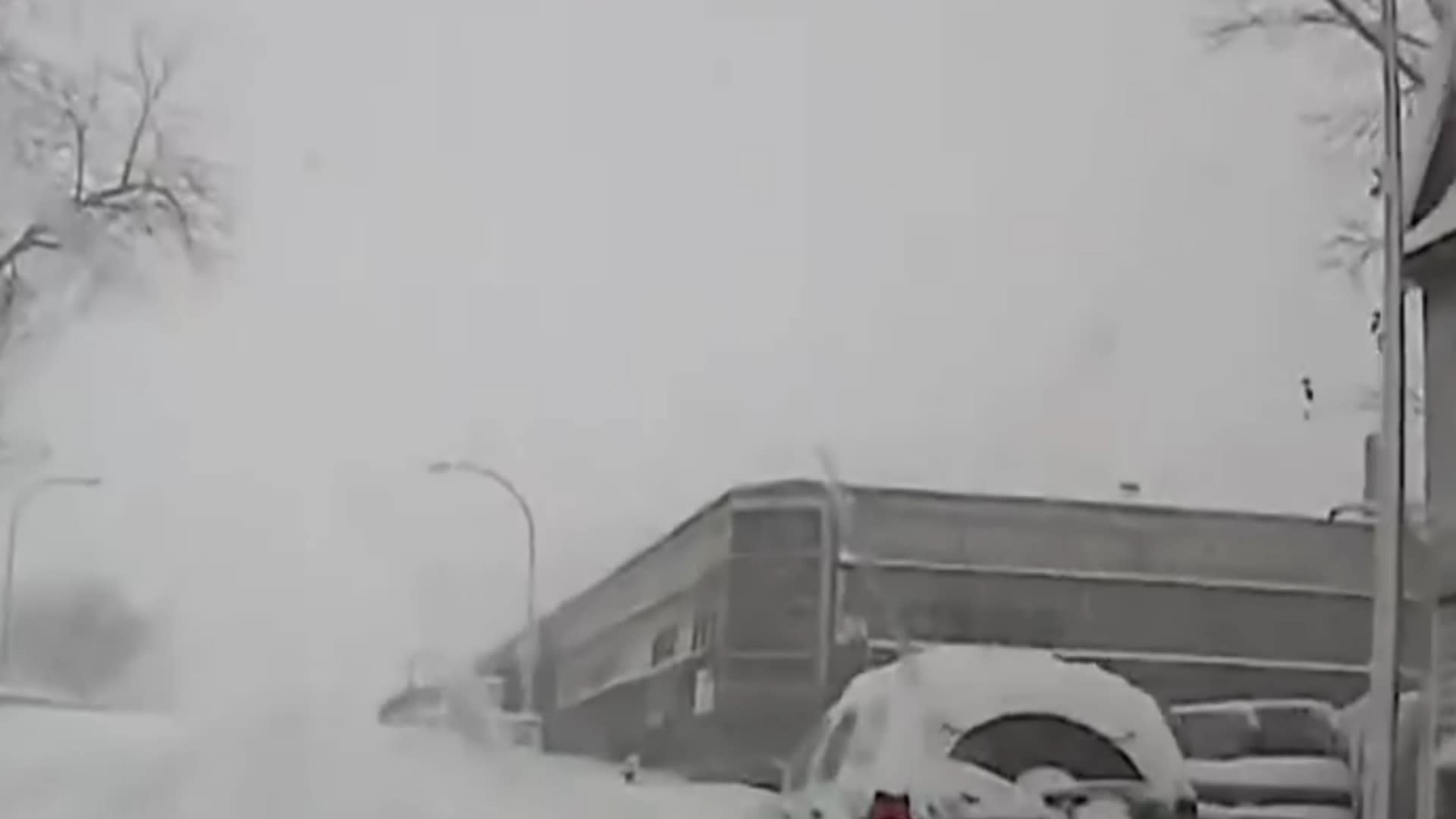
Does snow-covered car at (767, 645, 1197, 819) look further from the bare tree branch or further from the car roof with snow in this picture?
the bare tree branch

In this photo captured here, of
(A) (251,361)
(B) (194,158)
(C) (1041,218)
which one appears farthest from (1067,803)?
(B) (194,158)

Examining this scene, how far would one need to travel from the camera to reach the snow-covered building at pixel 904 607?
13.4ft

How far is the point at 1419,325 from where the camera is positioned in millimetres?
4332

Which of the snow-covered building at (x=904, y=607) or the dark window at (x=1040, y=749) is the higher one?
the snow-covered building at (x=904, y=607)

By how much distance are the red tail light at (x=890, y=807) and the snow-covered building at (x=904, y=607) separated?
18 centimetres

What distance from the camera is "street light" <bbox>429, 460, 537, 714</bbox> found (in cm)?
411

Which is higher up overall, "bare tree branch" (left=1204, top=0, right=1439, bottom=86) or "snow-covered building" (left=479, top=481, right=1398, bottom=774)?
"bare tree branch" (left=1204, top=0, right=1439, bottom=86)

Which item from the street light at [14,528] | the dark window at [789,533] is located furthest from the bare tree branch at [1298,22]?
the street light at [14,528]

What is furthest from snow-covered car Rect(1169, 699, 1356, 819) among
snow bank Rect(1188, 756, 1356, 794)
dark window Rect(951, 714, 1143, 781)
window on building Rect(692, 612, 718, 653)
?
window on building Rect(692, 612, 718, 653)

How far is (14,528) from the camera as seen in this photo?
4.14 m

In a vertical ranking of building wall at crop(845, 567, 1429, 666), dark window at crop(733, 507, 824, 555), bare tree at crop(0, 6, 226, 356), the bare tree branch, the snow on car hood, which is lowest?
the snow on car hood

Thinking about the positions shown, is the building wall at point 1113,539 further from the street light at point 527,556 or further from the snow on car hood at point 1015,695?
the street light at point 527,556

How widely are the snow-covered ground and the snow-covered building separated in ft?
0.27

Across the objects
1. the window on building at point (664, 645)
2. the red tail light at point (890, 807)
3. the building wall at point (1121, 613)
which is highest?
the building wall at point (1121, 613)
